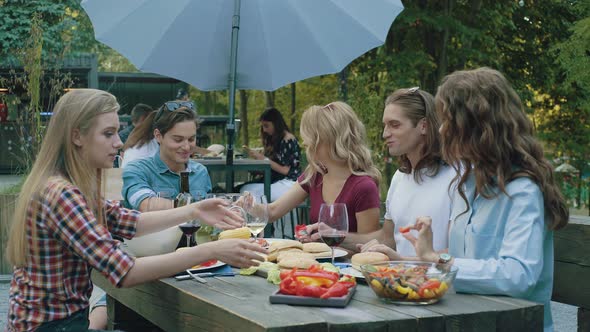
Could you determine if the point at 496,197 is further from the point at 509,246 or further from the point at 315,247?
the point at 315,247

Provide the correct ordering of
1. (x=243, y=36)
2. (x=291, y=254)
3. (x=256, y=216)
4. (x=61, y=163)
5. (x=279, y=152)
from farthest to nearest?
1. (x=279, y=152)
2. (x=243, y=36)
3. (x=256, y=216)
4. (x=291, y=254)
5. (x=61, y=163)

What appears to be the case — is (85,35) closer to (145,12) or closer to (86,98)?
(145,12)

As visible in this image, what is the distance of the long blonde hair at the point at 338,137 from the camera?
15.1 ft

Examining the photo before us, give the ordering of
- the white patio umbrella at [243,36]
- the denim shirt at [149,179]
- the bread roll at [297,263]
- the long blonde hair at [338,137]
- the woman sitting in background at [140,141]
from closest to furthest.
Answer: the bread roll at [297,263]
the long blonde hair at [338,137]
the denim shirt at [149,179]
the white patio umbrella at [243,36]
the woman sitting in background at [140,141]

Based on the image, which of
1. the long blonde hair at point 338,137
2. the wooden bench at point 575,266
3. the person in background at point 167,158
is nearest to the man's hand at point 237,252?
the wooden bench at point 575,266

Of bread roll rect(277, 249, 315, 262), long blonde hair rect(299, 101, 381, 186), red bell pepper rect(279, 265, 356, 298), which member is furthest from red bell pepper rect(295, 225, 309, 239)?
red bell pepper rect(279, 265, 356, 298)

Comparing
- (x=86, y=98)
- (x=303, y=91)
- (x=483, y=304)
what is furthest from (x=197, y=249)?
(x=303, y=91)

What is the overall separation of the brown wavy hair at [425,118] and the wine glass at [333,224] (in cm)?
86

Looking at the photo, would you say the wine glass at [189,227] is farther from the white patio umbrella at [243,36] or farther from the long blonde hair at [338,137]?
the white patio umbrella at [243,36]

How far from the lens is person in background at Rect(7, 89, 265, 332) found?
2754 millimetres

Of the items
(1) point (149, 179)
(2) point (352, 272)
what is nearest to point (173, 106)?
(1) point (149, 179)

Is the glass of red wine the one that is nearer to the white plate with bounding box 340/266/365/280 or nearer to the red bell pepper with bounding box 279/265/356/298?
the white plate with bounding box 340/266/365/280

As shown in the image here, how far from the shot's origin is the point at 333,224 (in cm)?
323

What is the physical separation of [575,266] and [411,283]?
142 cm
